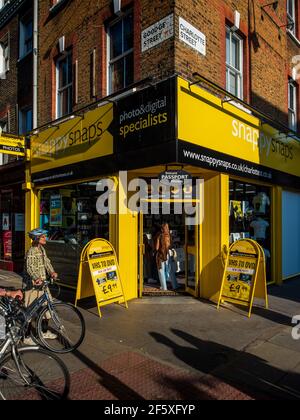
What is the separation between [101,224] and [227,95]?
165 inches

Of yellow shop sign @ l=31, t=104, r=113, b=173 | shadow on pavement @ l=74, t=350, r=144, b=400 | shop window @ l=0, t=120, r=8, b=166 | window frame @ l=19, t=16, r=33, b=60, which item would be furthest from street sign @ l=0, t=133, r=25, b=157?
shadow on pavement @ l=74, t=350, r=144, b=400

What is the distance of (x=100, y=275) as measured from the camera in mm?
6758

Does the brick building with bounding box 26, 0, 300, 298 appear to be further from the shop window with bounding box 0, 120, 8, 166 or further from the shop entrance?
the shop window with bounding box 0, 120, 8, 166

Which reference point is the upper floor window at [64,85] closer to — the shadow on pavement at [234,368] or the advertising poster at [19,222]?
the advertising poster at [19,222]

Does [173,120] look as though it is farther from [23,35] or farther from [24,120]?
[23,35]

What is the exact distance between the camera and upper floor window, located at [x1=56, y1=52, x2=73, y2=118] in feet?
33.3

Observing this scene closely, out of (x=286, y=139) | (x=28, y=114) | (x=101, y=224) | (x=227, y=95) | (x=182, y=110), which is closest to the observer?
(x=182, y=110)

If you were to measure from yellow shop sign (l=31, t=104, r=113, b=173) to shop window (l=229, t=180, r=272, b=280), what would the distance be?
334 centimetres

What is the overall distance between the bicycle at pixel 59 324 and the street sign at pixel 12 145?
6042mm

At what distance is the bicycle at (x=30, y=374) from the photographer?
133 inches

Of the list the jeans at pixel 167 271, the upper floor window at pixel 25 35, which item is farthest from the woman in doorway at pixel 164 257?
the upper floor window at pixel 25 35

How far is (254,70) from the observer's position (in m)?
9.63

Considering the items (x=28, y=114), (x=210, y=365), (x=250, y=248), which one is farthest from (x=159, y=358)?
(x=28, y=114)

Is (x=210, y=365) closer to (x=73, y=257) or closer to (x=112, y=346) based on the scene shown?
(x=112, y=346)
